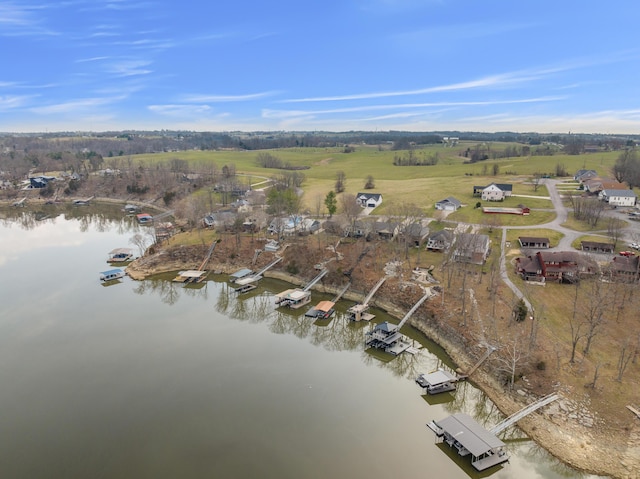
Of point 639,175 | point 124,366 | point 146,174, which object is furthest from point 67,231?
point 639,175

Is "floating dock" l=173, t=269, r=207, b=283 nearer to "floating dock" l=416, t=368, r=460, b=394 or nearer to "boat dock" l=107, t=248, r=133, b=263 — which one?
"boat dock" l=107, t=248, r=133, b=263

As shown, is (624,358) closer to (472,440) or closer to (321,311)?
(472,440)

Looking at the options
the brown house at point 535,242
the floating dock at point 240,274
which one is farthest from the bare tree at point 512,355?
the floating dock at point 240,274

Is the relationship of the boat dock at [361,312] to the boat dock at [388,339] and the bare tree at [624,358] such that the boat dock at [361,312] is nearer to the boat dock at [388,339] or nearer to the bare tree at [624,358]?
the boat dock at [388,339]

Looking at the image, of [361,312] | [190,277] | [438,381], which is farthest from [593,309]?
[190,277]

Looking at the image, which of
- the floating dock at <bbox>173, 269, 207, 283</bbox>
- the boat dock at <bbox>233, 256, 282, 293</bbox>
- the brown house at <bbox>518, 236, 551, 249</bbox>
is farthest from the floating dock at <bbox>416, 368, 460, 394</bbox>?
the floating dock at <bbox>173, 269, 207, 283</bbox>

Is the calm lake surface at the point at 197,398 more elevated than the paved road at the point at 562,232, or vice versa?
the paved road at the point at 562,232

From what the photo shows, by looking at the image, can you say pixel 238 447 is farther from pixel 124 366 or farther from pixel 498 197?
pixel 498 197
